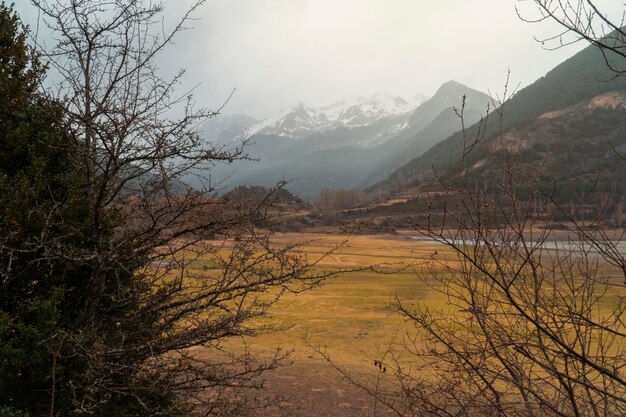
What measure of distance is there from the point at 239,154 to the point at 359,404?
682 cm

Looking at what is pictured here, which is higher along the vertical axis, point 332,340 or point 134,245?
point 134,245

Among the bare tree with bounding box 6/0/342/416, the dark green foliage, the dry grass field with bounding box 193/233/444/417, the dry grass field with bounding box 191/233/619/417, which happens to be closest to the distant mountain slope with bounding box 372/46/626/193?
the dark green foliage

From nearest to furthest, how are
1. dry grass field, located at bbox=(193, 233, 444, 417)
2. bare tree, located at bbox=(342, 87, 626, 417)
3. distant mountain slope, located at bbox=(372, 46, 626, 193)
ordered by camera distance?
bare tree, located at bbox=(342, 87, 626, 417) < dry grass field, located at bbox=(193, 233, 444, 417) < distant mountain slope, located at bbox=(372, 46, 626, 193)

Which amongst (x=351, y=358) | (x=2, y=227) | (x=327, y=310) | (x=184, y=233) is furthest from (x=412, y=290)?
(x=2, y=227)

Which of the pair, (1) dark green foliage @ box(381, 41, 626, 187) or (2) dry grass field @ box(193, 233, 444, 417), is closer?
(2) dry grass field @ box(193, 233, 444, 417)

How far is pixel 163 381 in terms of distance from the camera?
4617 millimetres

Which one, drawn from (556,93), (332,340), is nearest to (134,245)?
(332,340)

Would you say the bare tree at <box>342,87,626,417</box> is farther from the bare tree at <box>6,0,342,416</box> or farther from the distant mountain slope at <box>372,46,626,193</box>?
the distant mountain slope at <box>372,46,626,193</box>

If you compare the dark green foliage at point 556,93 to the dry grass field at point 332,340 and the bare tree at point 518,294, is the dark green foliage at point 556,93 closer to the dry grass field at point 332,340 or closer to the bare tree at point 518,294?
the dry grass field at point 332,340

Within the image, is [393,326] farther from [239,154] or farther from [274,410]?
[239,154]

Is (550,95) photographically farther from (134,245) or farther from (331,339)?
(134,245)

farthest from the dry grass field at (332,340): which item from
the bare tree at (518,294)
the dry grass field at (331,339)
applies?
the bare tree at (518,294)

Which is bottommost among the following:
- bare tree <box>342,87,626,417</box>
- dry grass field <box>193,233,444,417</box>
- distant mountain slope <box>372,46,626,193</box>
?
dry grass field <box>193,233,444,417</box>

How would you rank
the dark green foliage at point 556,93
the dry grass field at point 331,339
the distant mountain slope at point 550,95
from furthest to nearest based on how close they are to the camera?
1. the distant mountain slope at point 550,95
2. the dark green foliage at point 556,93
3. the dry grass field at point 331,339
